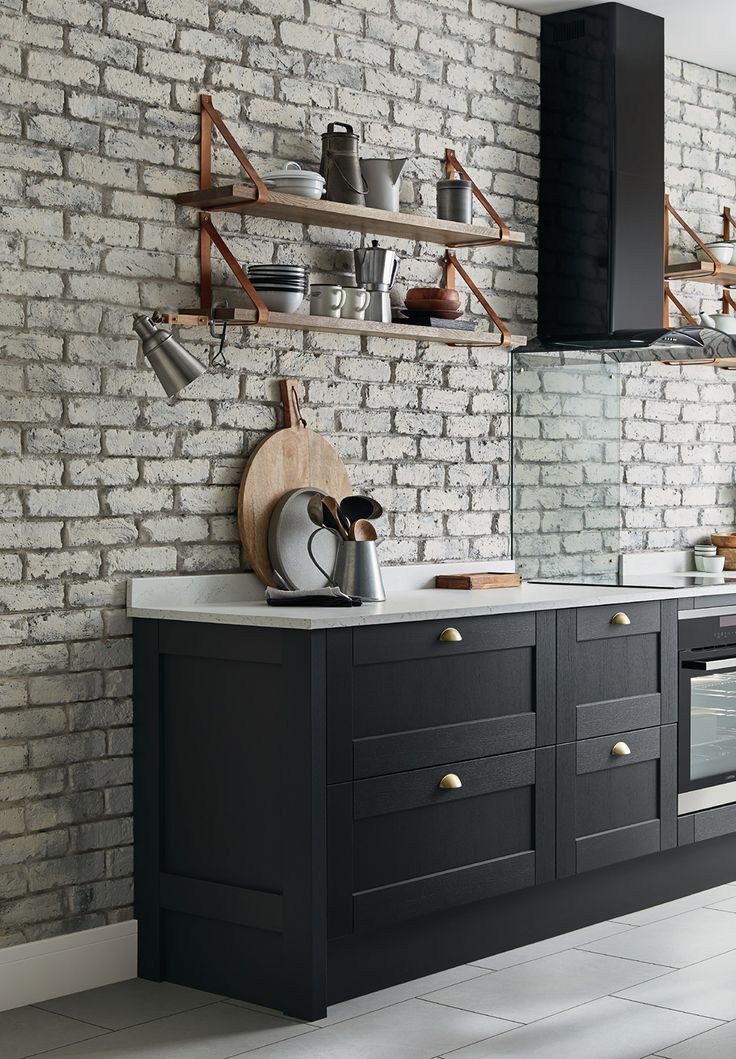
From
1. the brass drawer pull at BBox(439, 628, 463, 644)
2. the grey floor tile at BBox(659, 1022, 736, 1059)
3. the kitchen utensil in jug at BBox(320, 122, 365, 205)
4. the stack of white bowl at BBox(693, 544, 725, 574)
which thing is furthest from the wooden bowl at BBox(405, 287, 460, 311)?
the grey floor tile at BBox(659, 1022, 736, 1059)

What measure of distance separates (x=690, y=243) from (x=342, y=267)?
183cm

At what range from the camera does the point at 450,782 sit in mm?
3576

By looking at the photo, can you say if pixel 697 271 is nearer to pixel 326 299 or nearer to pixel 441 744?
pixel 326 299

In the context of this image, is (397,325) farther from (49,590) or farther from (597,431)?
(49,590)

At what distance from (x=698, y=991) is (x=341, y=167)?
2335 mm

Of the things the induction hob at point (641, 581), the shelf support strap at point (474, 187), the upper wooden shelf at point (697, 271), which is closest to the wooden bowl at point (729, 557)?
the induction hob at point (641, 581)

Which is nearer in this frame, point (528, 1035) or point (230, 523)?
point (528, 1035)

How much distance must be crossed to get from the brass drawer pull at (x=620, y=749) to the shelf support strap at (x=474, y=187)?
155 centimetres

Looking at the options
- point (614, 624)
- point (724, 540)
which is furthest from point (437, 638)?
point (724, 540)

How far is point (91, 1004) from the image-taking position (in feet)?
11.2

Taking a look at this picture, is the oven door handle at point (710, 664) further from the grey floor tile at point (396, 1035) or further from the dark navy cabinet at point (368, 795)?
the grey floor tile at point (396, 1035)

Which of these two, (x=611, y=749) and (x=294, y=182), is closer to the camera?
(x=294, y=182)

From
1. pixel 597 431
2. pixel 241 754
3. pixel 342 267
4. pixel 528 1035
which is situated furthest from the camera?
pixel 597 431

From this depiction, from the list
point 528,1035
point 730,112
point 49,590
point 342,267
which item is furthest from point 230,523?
point 730,112
